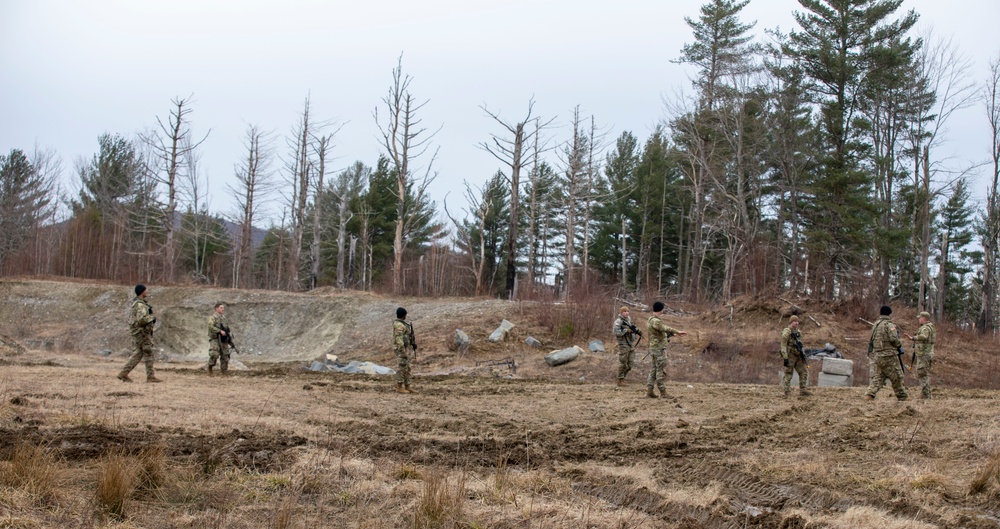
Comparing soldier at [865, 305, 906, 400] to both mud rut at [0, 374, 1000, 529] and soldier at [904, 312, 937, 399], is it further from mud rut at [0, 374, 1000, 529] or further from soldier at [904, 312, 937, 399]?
mud rut at [0, 374, 1000, 529]

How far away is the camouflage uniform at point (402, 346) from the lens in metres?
15.3

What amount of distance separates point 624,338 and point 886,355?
532cm

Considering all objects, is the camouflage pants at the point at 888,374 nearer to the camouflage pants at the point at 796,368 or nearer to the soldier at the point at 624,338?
the camouflage pants at the point at 796,368

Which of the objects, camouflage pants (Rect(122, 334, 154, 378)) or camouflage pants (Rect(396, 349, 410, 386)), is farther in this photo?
camouflage pants (Rect(396, 349, 410, 386))

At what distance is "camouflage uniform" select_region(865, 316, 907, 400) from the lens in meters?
14.1

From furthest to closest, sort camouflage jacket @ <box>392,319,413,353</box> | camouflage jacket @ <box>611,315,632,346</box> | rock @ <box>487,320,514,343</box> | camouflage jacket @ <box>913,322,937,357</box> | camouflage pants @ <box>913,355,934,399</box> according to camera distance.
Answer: rock @ <box>487,320,514,343</box> < camouflage jacket @ <box>611,315,632,346</box> < camouflage jacket @ <box>392,319,413,353</box> < camouflage pants @ <box>913,355,934,399</box> < camouflage jacket @ <box>913,322,937,357</box>

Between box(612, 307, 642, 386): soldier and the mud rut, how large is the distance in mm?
2472

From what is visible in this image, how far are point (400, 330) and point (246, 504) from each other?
29.4 feet

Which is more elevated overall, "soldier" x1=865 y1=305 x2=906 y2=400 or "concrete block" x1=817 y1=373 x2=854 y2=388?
"soldier" x1=865 y1=305 x2=906 y2=400

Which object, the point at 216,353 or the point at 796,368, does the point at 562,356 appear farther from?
the point at 216,353

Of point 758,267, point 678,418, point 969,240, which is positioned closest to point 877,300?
point 758,267

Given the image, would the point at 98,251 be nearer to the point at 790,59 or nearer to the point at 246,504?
the point at 790,59

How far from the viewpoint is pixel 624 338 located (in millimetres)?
16938

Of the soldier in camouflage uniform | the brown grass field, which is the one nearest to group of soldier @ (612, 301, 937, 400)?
the brown grass field
